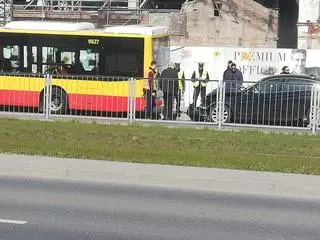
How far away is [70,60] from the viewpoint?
21719mm

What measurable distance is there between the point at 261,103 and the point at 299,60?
9.16 m

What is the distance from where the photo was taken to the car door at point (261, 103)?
58.4ft

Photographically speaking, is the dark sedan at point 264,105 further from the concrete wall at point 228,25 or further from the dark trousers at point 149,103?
the concrete wall at point 228,25

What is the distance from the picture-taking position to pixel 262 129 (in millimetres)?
17484

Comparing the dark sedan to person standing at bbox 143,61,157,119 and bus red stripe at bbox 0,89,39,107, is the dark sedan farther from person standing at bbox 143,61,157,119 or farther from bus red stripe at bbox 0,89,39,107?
bus red stripe at bbox 0,89,39,107

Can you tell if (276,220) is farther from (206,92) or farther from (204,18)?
(204,18)

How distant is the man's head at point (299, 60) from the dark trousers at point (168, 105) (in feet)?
29.4

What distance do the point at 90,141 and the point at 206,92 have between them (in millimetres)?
5395

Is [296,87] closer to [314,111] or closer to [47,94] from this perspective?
[314,111]

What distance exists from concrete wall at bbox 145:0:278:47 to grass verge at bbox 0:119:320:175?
1745 centimetres

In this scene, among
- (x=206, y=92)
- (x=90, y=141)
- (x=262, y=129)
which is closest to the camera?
(x=90, y=141)

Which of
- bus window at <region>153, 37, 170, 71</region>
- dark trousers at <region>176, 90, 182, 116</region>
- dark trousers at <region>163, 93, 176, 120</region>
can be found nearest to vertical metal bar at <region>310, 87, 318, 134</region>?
dark trousers at <region>176, 90, 182, 116</region>

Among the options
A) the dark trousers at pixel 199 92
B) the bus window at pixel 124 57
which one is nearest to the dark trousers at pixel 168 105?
the dark trousers at pixel 199 92

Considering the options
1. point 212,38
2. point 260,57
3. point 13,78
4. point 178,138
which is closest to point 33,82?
point 13,78
